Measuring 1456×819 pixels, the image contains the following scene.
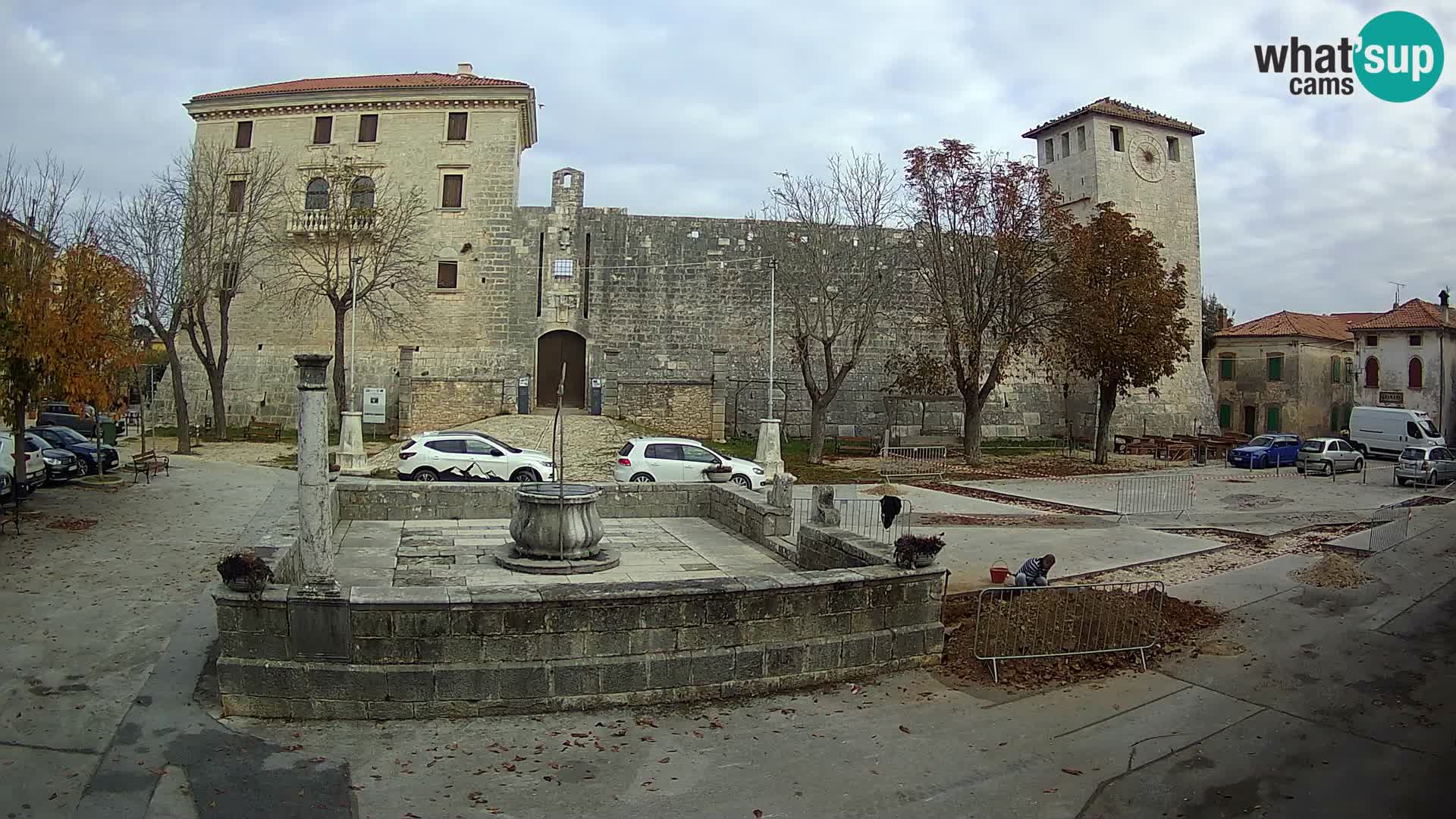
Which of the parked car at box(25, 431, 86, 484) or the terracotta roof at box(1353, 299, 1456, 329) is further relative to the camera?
the terracotta roof at box(1353, 299, 1456, 329)

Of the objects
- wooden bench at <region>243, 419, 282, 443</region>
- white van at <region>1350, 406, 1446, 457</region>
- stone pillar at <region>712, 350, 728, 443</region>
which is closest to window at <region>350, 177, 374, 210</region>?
wooden bench at <region>243, 419, 282, 443</region>

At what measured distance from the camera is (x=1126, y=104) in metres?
37.6

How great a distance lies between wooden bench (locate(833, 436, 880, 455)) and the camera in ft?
96.3

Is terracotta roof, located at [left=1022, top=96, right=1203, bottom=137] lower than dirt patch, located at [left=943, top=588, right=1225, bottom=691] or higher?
higher

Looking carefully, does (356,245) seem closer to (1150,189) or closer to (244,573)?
(244,573)

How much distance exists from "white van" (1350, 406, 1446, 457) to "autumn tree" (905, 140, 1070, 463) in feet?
50.7

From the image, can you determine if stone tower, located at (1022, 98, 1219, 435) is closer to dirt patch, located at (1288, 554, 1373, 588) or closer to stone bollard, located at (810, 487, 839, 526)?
dirt patch, located at (1288, 554, 1373, 588)

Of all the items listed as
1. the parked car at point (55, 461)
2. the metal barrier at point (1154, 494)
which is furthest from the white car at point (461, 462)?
the metal barrier at point (1154, 494)

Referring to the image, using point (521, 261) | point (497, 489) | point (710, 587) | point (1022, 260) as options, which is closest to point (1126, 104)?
point (1022, 260)

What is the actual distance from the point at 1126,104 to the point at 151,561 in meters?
38.6

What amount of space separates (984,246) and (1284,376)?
23201 mm

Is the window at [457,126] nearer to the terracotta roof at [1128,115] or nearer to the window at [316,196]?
the window at [316,196]

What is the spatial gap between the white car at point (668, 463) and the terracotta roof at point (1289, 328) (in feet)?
111

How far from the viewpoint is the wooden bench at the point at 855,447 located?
2936 centimetres
